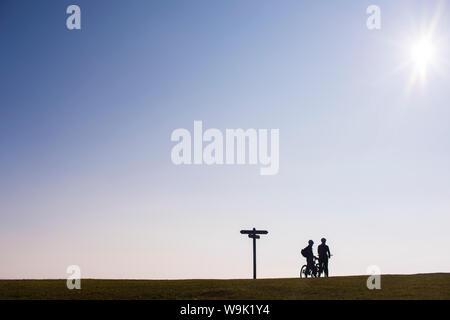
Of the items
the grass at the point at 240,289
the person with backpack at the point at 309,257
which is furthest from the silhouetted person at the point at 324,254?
the grass at the point at 240,289

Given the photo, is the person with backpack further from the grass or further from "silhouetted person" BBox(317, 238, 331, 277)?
the grass

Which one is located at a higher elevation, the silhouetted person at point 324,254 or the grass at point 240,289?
the silhouetted person at point 324,254

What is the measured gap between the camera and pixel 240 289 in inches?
800

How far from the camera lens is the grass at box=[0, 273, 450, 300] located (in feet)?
61.7

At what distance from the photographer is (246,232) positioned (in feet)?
103

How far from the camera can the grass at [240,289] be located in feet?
61.7

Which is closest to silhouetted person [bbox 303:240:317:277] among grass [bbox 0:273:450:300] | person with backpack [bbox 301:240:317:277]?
person with backpack [bbox 301:240:317:277]

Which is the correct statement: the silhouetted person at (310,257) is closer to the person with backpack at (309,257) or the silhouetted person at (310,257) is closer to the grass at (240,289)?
the person with backpack at (309,257)

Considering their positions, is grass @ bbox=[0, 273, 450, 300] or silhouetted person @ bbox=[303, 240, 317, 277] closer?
grass @ bbox=[0, 273, 450, 300]
